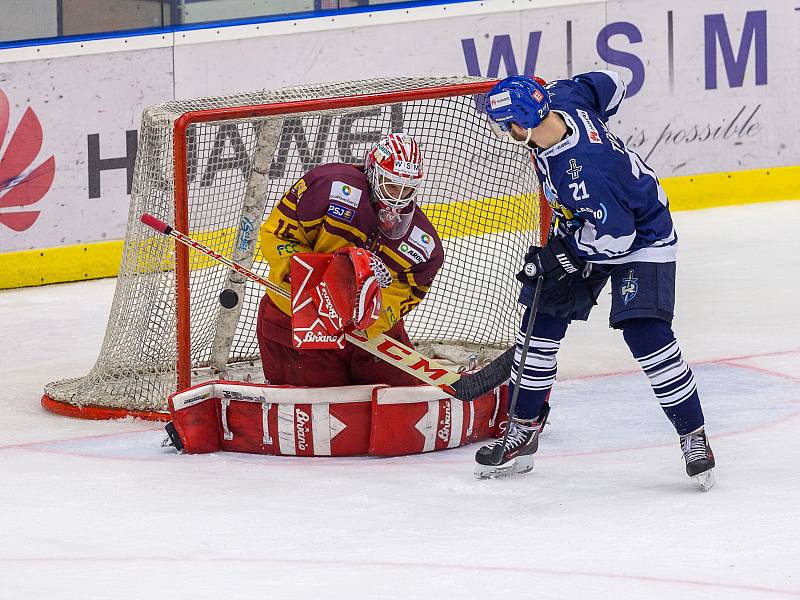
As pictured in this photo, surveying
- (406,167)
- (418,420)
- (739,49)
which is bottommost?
(418,420)

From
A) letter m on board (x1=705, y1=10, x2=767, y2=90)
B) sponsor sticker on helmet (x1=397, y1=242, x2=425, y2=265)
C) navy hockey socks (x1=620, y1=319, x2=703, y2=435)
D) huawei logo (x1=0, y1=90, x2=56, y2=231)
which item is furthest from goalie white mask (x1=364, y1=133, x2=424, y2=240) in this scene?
letter m on board (x1=705, y1=10, x2=767, y2=90)

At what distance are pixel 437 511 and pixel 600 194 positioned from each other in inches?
31.2

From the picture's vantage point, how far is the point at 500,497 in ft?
11.2

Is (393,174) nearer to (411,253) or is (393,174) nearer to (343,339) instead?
(411,253)

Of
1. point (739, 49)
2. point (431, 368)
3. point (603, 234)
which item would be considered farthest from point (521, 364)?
point (739, 49)

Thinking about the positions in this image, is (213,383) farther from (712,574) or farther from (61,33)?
(61,33)

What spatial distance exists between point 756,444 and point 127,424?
→ 173 cm

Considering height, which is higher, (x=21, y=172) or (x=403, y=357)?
(x=21, y=172)

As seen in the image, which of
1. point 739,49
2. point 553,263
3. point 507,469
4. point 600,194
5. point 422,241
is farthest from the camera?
point 739,49

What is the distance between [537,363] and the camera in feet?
11.9

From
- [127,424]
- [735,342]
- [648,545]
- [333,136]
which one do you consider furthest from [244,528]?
[735,342]

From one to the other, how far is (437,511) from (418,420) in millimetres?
498

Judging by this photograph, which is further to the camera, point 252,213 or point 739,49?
point 739,49

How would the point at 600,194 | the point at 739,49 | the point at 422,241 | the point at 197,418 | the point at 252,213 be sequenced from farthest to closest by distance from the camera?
the point at 739,49 < the point at 252,213 < the point at 422,241 < the point at 197,418 < the point at 600,194
